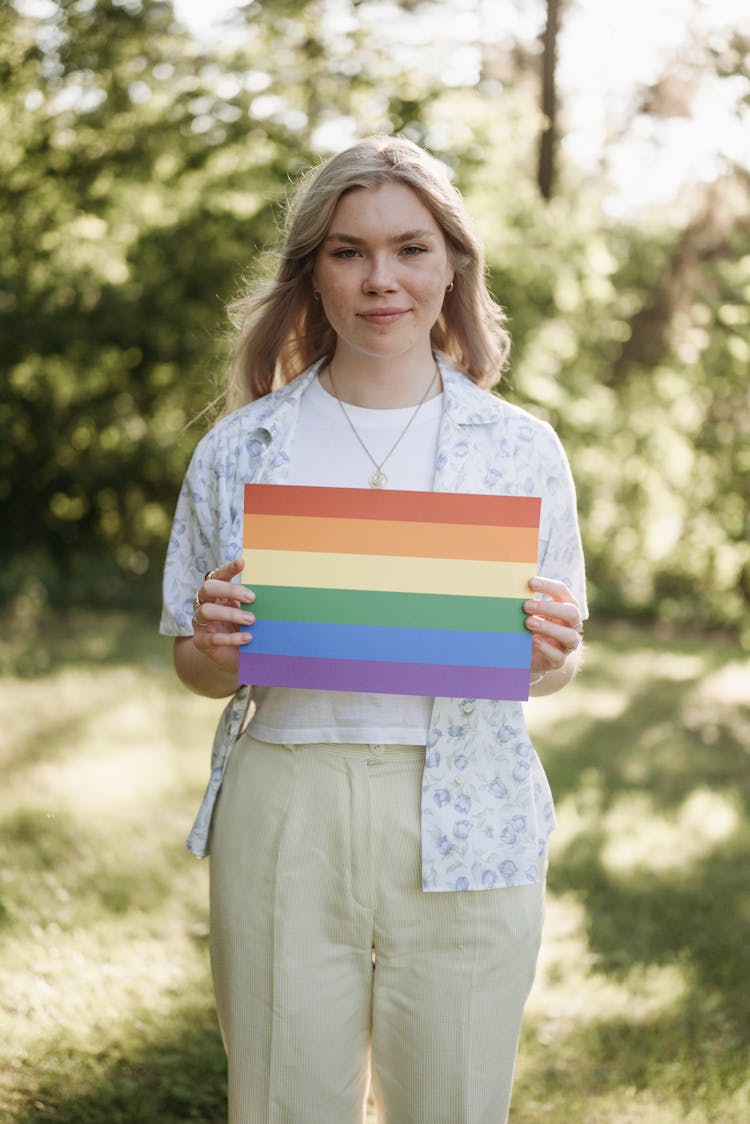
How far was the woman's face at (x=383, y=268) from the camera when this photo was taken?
7.11ft

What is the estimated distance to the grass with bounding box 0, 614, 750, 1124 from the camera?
11.2 feet

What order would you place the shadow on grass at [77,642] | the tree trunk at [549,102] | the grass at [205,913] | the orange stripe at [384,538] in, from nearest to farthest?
the orange stripe at [384,538] < the grass at [205,913] < the tree trunk at [549,102] < the shadow on grass at [77,642]

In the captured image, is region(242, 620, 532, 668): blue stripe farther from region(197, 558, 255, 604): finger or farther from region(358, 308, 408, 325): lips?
region(358, 308, 408, 325): lips

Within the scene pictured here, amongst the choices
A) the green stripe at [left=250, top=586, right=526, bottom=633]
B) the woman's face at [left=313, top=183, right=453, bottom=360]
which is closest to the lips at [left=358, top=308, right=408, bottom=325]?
the woman's face at [left=313, top=183, right=453, bottom=360]

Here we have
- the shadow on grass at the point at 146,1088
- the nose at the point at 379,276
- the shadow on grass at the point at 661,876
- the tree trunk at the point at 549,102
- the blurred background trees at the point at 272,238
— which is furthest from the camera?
the tree trunk at the point at 549,102

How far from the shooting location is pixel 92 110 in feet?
24.5

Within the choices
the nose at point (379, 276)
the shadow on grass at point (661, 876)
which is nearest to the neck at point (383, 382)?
the nose at point (379, 276)

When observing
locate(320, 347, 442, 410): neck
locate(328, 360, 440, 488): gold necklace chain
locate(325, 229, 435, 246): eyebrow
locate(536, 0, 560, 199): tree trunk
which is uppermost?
locate(536, 0, 560, 199): tree trunk

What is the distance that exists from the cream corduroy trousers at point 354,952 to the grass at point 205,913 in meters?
1.28

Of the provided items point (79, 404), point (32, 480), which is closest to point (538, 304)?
point (79, 404)

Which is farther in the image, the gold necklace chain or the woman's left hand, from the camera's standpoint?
the gold necklace chain

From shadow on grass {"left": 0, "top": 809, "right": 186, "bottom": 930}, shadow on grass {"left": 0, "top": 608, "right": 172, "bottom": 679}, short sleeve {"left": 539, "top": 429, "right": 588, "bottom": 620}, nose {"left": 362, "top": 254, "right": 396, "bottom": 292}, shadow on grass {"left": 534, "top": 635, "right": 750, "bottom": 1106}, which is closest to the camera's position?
nose {"left": 362, "top": 254, "right": 396, "bottom": 292}

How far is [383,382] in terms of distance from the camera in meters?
2.29

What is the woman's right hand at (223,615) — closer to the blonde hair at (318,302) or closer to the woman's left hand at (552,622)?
the woman's left hand at (552,622)
